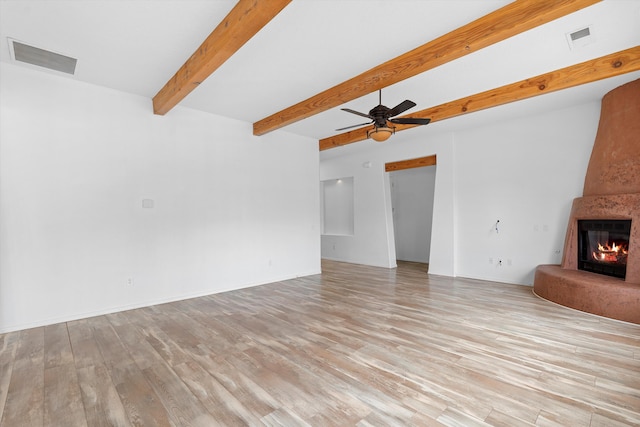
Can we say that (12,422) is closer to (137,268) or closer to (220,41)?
(137,268)

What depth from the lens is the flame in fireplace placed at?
4.22 m

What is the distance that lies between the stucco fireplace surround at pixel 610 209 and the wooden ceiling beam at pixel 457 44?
2.99 meters

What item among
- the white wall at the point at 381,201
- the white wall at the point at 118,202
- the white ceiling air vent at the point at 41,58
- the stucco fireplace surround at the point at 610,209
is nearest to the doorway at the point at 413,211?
the white wall at the point at 381,201

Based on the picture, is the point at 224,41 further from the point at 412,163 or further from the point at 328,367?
the point at 412,163

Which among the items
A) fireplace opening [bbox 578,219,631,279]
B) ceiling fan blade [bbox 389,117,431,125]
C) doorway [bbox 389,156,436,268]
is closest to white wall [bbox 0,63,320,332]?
ceiling fan blade [bbox 389,117,431,125]

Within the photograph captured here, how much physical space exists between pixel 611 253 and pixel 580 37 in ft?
10.3

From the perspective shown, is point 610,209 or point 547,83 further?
point 610,209

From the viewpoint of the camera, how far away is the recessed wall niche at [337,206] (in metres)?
9.02

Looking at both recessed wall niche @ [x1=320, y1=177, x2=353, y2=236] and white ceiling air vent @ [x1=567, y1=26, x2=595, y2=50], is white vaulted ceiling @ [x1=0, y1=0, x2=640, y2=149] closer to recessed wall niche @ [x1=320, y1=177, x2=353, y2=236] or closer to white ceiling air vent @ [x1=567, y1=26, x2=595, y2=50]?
white ceiling air vent @ [x1=567, y1=26, x2=595, y2=50]

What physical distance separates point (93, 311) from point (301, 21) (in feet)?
14.4

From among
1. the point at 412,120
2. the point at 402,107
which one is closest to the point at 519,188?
the point at 412,120

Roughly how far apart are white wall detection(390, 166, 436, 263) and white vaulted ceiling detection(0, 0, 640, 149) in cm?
423

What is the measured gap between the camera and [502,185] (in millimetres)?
5910

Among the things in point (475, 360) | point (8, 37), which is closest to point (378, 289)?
point (475, 360)
